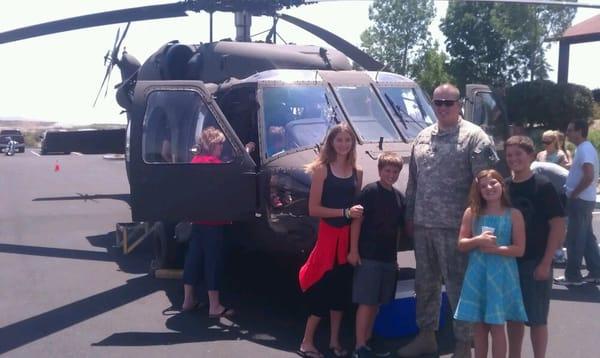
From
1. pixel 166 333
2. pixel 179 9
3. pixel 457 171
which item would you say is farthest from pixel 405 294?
pixel 179 9

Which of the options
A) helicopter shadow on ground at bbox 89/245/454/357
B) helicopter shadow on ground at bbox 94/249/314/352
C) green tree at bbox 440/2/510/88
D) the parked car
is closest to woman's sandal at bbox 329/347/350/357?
helicopter shadow on ground at bbox 89/245/454/357

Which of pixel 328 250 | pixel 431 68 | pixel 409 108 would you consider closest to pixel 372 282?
pixel 328 250

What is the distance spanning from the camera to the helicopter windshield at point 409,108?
7504mm

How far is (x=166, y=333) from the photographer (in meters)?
6.62

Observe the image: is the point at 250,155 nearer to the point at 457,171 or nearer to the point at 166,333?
the point at 166,333

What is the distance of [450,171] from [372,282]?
0.99 metres

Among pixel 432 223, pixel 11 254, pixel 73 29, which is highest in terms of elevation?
pixel 73 29

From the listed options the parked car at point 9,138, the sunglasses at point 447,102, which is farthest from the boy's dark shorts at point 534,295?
the parked car at point 9,138

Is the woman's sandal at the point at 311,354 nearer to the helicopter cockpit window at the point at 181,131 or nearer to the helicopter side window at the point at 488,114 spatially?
the helicopter cockpit window at the point at 181,131

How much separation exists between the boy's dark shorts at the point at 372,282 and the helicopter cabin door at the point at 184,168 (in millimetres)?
1421

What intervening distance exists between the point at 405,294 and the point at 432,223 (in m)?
1.17

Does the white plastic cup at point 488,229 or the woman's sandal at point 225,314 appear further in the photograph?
the woman's sandal at point 225,314

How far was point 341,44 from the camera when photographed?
9977 millimetres

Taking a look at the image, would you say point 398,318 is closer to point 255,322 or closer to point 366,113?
point 255,322
